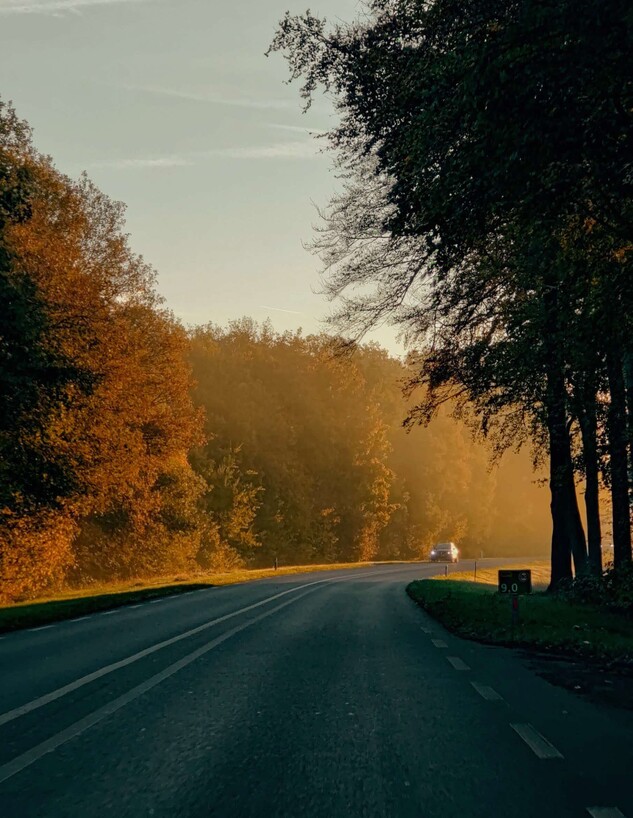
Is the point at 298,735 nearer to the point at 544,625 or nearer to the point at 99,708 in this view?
the point at 99,708

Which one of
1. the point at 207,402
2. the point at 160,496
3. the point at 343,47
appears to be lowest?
the point at 160,496

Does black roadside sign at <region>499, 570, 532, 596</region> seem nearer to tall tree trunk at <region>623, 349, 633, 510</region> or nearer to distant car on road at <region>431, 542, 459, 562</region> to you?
tall tree trunk at <region>623, 349, 633, 510</region>

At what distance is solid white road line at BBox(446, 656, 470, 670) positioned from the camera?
364 inches

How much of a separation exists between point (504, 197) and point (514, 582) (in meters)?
6.04

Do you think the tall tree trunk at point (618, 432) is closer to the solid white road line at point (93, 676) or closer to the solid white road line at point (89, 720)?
the solid white road line at point (93, 676)

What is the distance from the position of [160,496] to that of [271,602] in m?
20.2

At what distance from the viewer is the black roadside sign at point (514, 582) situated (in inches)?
484

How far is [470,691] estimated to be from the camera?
7684mm

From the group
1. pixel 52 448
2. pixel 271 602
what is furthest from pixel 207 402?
pixel 271 602

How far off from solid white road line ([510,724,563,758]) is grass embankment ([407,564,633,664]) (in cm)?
410

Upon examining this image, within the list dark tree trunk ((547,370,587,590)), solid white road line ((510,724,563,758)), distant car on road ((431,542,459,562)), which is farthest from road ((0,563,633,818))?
distant car on road ((431,542,459,562))

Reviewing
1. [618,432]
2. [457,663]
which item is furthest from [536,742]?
[618,432]

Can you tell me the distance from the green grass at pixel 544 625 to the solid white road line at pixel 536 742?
417 cm

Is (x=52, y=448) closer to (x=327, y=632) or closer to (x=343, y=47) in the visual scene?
(x=327, y=632)
